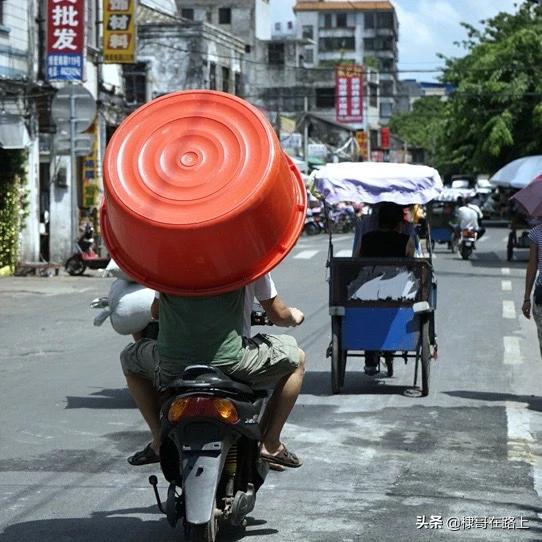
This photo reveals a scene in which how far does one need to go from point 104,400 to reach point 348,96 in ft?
218

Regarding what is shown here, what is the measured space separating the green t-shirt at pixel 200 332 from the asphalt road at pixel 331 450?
0.97m

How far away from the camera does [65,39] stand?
28609 mm

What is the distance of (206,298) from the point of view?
5859 mm

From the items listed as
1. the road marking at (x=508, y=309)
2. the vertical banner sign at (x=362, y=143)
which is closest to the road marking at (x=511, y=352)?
the road marking at (x=508, y=309)

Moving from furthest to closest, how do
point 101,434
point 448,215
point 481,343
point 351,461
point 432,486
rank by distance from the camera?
point 448,215
point 481,343
point 101,434
point 351,461
point 432,486

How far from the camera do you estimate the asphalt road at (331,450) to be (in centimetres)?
650

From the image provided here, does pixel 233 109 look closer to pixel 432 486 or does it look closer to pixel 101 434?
pixel 432 486

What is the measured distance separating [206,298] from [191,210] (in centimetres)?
43

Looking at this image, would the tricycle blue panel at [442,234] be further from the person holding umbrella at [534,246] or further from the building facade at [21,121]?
the person holding umbrella at [534,246]

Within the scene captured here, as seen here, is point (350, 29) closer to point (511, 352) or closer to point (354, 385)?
point (511, 352)

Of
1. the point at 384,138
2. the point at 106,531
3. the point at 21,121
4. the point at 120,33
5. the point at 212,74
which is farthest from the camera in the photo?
the point at 384,138

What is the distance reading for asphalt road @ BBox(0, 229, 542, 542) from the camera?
6504 millimetres

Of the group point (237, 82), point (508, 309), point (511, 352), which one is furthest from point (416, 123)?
point (511, 352)

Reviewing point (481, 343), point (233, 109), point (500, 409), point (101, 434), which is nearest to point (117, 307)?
point (101, 434)
